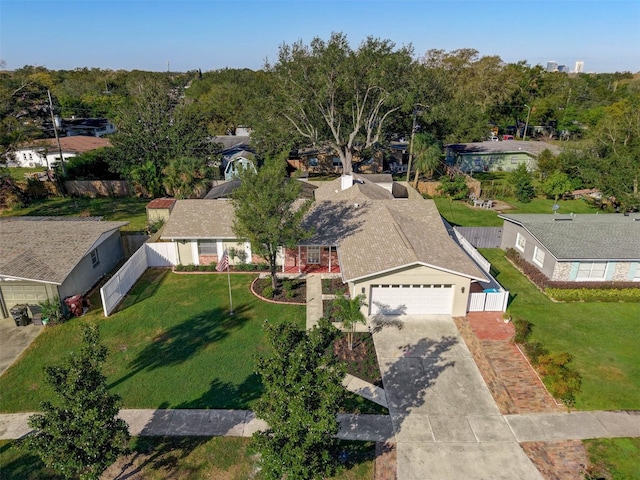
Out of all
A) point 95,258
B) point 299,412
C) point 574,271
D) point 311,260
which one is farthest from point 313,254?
point 299,412

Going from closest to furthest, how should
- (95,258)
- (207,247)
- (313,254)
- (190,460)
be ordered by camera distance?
(190,460) < (95,258) < (313,254) < (207,247)

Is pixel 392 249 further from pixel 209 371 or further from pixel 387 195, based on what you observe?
pixel 387 195

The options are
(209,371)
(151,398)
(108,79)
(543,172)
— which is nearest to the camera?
(151,398)

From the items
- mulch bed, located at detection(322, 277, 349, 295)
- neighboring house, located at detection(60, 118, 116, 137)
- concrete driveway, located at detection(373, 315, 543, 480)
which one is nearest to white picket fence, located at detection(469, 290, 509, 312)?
concrete driveway, located at detection(373, 315, 543, 480)

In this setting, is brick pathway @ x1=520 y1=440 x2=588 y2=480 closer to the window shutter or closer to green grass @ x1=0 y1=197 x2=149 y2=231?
the window shutter

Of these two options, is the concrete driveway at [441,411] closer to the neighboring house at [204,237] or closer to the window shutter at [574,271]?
the window shutter at [574,271]

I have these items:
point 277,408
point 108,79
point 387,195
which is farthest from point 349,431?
point 108,79

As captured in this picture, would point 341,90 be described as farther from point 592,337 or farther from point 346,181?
point 592,337
